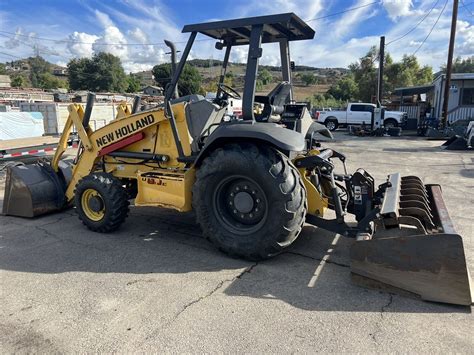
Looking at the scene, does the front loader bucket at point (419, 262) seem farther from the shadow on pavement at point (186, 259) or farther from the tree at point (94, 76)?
the tree at point (94, 76)

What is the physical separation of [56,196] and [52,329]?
356cm

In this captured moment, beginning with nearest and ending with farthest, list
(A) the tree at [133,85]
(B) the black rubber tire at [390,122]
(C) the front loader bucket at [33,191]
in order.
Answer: (C) the front loader bucket at [33,191], (B) the black rubber tire at [390,122], (A) the tree at [133,85]

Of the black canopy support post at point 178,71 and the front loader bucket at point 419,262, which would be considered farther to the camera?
the black canopy support post at point 178,71

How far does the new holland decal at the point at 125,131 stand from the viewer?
5.14 meters

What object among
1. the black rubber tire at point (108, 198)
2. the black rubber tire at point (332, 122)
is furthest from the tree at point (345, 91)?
the black rubber tire at point (108, 198)

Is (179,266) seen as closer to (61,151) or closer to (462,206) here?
(61,151)

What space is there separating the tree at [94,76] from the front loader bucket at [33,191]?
7419 cm

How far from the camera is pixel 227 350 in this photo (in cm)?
285

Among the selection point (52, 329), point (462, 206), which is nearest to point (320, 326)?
point (52, 329)

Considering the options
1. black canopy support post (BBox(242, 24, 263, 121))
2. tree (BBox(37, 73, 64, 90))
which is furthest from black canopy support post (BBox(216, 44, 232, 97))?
tree (BBox(37, 73, 64, 90))

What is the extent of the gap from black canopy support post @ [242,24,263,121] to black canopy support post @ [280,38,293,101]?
111 centimetres

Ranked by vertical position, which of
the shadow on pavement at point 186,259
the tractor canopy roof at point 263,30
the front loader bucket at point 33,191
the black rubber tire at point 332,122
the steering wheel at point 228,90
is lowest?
the shadow on pavement at point 186,259

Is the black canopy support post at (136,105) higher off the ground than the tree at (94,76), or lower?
lower

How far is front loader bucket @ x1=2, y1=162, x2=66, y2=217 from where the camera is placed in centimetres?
603
